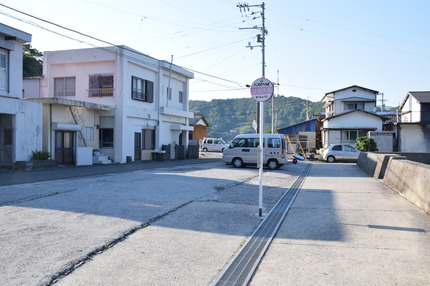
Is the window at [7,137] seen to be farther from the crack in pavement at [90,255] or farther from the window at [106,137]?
the crack in pavement at [90,255]

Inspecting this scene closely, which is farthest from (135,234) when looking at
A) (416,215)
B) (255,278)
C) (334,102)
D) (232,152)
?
(334,102)

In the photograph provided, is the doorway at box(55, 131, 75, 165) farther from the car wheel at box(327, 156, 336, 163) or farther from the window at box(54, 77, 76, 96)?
the car wheel at box(327, 156, 336, 163)

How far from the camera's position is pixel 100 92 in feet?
79.1

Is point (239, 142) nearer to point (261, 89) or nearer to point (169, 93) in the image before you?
point (169, 93)

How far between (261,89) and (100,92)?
59.8 feet

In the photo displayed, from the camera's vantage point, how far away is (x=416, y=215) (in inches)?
311

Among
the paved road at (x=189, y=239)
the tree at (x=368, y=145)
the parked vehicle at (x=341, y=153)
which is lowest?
the paved road at (x=189, y=239)

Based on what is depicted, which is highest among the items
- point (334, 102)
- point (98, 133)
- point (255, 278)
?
point (334, 102)

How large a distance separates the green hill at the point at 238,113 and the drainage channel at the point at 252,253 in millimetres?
69656

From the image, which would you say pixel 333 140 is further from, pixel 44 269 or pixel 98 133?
pixel 44 269

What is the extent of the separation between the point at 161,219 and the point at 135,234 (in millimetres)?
1154

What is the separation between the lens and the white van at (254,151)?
20.6 m

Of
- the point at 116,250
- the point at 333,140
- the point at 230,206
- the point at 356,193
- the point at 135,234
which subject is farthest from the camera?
the point at 333,140

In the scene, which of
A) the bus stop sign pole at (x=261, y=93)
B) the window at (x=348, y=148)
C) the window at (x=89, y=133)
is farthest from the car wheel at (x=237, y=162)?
the bus stop sign pole at (x=261, y=93)
